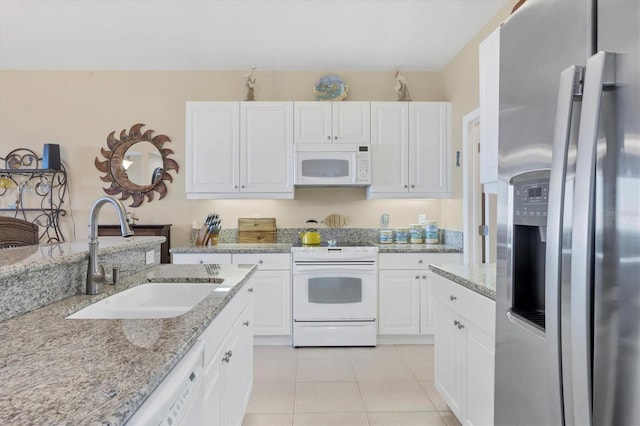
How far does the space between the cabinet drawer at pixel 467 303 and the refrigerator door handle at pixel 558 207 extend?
69 cm

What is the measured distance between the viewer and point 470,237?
3.25 metres

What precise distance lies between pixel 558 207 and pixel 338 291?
8.64ft

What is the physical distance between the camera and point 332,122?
3592 mm

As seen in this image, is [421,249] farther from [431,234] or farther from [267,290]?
[267,290]

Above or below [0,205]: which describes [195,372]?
below

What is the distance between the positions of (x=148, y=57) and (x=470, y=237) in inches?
140

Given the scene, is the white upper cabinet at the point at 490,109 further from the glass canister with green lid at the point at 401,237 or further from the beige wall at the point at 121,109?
the beige wall at the point at 121,109

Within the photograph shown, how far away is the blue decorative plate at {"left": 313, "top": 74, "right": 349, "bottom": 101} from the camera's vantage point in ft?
12.4

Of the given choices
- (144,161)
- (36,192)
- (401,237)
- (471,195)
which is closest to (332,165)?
(401,237)

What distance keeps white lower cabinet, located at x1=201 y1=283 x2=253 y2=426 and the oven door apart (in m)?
1.25

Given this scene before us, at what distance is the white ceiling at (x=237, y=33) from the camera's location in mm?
2762

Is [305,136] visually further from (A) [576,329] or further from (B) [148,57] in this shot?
(A) [576,329]

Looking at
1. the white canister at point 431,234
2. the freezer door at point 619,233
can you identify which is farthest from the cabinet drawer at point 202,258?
the freezer door at point 619,233

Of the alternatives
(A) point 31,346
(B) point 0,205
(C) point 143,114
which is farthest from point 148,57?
(A) point 31,346
